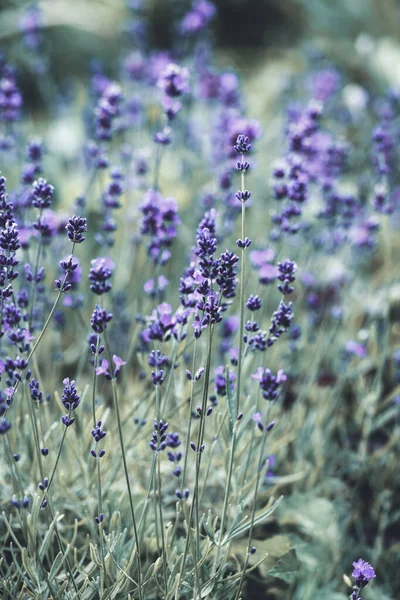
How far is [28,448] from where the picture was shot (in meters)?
1.64

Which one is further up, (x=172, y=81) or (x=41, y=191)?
(x=172, y=81)

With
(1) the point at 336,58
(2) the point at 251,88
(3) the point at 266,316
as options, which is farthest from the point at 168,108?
(1) the point at 336,58

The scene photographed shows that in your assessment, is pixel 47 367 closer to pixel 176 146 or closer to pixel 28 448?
pixel 28 448

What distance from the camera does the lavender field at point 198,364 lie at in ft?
4.16

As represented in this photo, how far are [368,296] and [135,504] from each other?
1.49 m

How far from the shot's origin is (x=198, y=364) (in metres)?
2.04

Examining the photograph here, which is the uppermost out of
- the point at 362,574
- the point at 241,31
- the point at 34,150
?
the point at 241,31

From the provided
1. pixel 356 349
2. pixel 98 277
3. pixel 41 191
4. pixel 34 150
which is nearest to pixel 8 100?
pixel 34 150

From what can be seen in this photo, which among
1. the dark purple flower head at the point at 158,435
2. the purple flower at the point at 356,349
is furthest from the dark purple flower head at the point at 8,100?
the purple flower at the point at 356,349

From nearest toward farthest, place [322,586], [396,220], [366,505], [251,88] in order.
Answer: [322,586]
[366,505]
[396,220]
[251,88]

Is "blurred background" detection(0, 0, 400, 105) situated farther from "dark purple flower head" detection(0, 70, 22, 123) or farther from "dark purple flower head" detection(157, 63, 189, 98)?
"dark purple flower head" detection(157, 63, 189, 98)

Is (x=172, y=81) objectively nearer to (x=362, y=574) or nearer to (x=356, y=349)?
(x=356, y=349)

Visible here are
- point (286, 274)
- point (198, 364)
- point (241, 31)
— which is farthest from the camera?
point (241, 31)

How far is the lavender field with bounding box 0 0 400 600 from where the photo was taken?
49.9 inches
